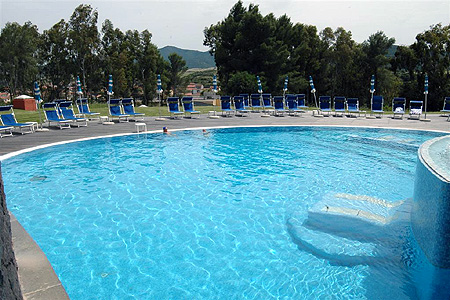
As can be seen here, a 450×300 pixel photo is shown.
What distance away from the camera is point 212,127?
1305cm

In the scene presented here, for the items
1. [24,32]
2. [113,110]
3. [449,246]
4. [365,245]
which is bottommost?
[365,245]

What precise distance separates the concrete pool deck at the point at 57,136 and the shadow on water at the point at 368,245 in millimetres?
2806

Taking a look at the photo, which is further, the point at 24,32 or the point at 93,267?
the point at 24,32

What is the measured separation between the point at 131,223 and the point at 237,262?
1.76 meters

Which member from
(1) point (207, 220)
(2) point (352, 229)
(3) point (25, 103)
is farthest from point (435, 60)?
(3) point (25, 103)

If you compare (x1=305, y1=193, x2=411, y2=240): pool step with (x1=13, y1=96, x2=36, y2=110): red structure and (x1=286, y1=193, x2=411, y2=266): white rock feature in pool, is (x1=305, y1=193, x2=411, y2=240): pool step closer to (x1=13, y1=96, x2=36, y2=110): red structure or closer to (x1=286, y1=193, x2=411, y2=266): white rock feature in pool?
(x1=286, y1=193, x2=411, y2=266): white rock feature in pool

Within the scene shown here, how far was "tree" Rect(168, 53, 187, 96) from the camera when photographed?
1956 inches

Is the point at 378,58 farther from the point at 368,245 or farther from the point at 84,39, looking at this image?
the point at 368,245

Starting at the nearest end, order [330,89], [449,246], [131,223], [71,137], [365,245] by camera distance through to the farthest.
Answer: [449,246]
[365,245]
[131,223]
[71,137]
[330,89]

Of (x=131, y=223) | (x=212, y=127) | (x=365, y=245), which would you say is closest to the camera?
(x=365, y=245)

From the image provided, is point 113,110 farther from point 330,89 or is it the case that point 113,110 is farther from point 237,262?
point 330,89

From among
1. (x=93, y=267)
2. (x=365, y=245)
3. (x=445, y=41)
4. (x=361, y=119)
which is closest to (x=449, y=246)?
(x=365, y=245)

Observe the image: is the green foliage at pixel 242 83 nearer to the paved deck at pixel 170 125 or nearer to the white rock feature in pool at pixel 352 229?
the paved deck at pixel 170 125

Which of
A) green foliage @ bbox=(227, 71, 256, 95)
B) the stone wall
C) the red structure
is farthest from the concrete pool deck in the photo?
green foliage @ bbox=(227, 71, 256, 95)
